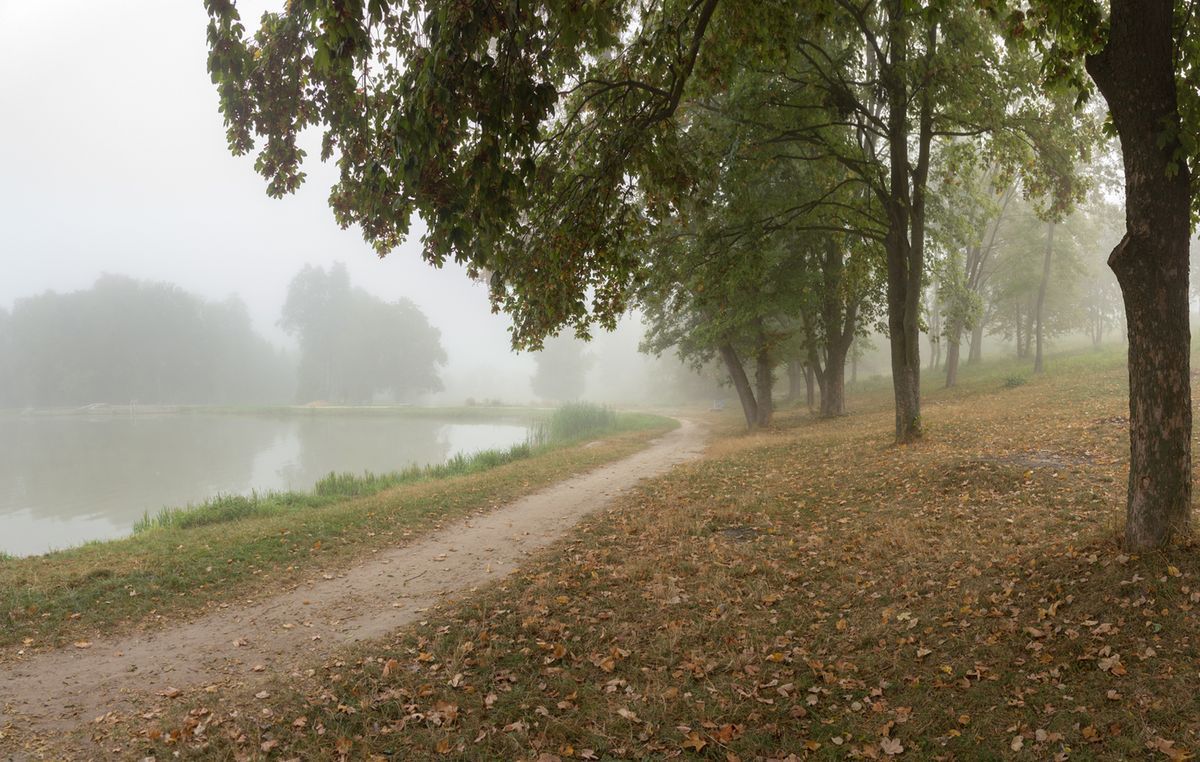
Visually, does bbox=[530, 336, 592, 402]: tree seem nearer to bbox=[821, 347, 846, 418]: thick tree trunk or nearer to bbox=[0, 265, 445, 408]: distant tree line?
bbox=[0, 265, 445, 408]: distant tree line

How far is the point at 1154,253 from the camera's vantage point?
16.3ft

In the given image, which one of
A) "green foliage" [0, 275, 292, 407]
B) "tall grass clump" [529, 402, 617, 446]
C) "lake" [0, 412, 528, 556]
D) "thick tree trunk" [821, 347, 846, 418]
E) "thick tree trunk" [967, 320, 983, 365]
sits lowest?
"lake" [0, 412, 528, 556]

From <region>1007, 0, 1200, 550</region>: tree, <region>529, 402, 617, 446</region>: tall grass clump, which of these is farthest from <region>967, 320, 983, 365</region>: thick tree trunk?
<region>1007, 0, 1200, 550</region>: tree

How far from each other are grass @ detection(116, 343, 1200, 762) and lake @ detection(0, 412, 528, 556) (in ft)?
34.5

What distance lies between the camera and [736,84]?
11.4 metres

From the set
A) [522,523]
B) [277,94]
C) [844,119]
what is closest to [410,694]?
[522,523]

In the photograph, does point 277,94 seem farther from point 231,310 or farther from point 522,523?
point 231,310

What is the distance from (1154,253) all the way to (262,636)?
8583mm

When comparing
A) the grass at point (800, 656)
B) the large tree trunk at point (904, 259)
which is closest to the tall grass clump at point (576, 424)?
the large tree trunk at point (904, 259)

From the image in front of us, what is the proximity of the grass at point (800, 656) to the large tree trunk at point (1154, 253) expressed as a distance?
68 centimetres

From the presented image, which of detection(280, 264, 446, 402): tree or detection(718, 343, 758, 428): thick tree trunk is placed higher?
detection(280, 264, 446, 402): tree

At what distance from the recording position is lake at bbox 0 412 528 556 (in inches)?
676

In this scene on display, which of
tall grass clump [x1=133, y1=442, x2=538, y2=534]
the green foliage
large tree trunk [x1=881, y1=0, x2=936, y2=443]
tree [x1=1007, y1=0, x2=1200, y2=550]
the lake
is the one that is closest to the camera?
tree [x1=1007, y1=0, x2=1200, y2=550]

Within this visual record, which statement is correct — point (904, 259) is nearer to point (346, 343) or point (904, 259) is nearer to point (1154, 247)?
point (1154, 247)
